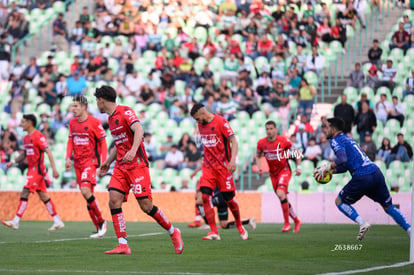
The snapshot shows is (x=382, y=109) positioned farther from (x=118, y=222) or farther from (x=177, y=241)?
(x=118, y=222)

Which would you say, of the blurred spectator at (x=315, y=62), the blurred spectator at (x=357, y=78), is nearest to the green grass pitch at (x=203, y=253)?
the blurred spectator at (x=357, y=78)

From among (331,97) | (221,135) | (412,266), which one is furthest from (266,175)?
(412,266)

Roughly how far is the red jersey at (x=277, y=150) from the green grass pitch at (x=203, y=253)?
61.0 inches

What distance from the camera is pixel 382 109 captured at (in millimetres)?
26609

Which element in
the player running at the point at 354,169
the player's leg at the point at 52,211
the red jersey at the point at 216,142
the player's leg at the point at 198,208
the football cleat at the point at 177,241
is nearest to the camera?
the football cleat at the point at 177,241

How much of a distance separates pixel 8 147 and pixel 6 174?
0.90 m

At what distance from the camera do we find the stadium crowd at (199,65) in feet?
87.7

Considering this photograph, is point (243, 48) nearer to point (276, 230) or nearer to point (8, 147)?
point (8, 147)

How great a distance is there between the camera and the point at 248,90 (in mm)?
28031

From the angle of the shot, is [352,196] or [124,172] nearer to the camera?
[124,172]

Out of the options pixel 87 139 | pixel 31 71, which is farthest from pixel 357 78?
pixel 87 139

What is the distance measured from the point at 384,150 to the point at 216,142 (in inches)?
415

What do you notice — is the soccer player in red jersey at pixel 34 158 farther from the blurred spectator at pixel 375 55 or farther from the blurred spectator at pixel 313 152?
the blurred spectator at pixel 375 55

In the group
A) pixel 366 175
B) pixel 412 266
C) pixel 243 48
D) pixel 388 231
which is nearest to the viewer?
pixel 412 266
